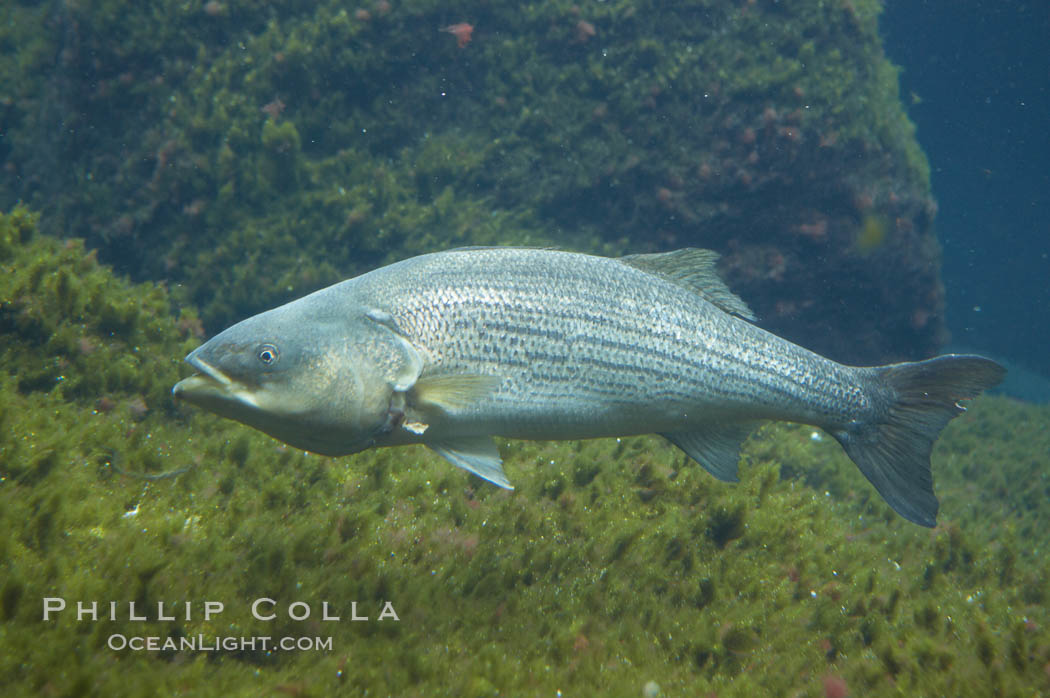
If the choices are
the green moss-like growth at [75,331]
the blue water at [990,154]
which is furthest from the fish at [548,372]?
the blue water at [990,154]

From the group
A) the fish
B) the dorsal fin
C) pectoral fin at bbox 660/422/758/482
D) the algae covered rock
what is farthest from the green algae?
the algae covered rock

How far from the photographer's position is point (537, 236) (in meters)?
7.96

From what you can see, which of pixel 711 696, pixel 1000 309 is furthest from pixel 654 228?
pixel 1000 309

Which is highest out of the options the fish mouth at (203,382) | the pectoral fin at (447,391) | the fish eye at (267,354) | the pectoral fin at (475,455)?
the fish eye at (267,354)

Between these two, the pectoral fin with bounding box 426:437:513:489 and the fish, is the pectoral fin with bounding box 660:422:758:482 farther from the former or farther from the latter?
the pectoral fin with bounding box 426:437:513:489

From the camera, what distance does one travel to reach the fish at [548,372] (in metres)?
2.84

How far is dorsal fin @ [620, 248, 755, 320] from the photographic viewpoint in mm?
3797

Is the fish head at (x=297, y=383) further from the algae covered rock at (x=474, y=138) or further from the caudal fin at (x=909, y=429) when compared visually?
the algae covered rock at (x=474, y=138)

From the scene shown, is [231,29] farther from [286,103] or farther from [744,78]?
[744,78]

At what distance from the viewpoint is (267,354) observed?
9.19 ft

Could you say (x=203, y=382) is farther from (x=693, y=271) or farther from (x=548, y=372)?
(x=693, y=271)

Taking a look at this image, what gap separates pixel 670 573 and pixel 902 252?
8.12m

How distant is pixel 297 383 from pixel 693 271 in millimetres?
2702

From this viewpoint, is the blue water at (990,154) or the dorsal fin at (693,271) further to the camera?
the blue water at (990,154)
